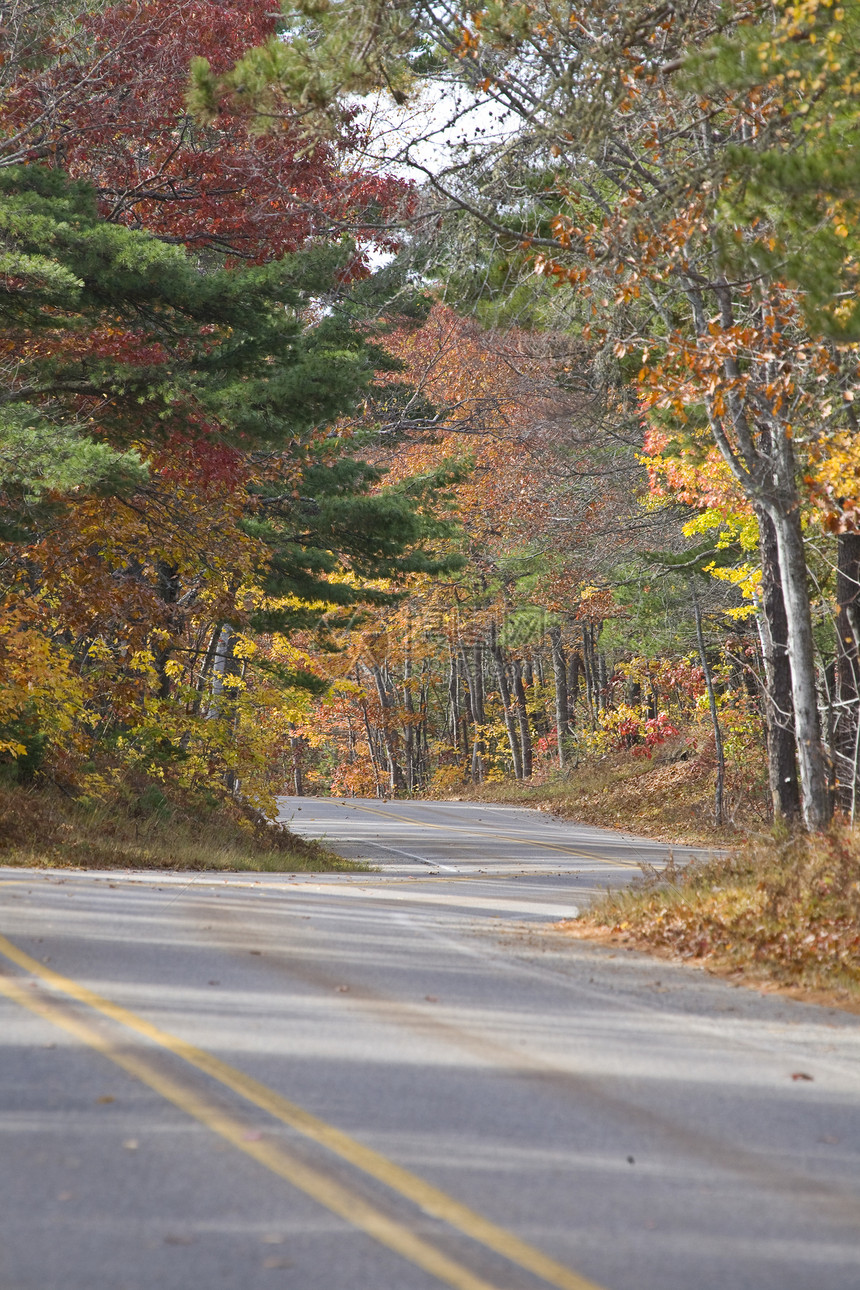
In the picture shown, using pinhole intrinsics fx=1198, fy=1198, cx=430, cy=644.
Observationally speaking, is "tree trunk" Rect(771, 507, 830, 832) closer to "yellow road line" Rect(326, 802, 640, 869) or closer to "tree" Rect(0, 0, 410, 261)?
"tree" Rect(0, 0, 410, 261)

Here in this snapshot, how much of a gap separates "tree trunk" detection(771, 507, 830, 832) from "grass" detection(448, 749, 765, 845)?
36.1ft

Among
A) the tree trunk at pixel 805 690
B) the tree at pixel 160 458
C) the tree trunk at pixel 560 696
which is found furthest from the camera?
the tree trunk at pixel 560 696

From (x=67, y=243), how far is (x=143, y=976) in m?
9.65

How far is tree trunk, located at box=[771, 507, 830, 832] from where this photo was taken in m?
12.2

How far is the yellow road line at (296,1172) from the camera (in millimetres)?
3914

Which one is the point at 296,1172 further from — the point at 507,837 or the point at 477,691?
the point at 477,691

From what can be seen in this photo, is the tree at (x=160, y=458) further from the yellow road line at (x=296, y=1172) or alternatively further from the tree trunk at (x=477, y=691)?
the tree trunk at (x=477, y=691)

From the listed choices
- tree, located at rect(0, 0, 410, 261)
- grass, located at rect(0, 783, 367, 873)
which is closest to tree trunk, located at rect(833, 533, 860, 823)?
tree, located at rect(0, 0, 410, 261)

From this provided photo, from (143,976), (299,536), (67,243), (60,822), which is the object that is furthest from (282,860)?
(143,976)

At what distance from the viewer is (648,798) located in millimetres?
30875

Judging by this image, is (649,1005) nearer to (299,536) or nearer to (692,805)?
(299,536)

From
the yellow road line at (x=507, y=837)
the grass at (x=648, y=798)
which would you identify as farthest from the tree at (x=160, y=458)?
the grass at (x=648, y=798)

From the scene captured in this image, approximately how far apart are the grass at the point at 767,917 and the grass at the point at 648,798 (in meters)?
12.0

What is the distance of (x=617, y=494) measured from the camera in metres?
27.2
